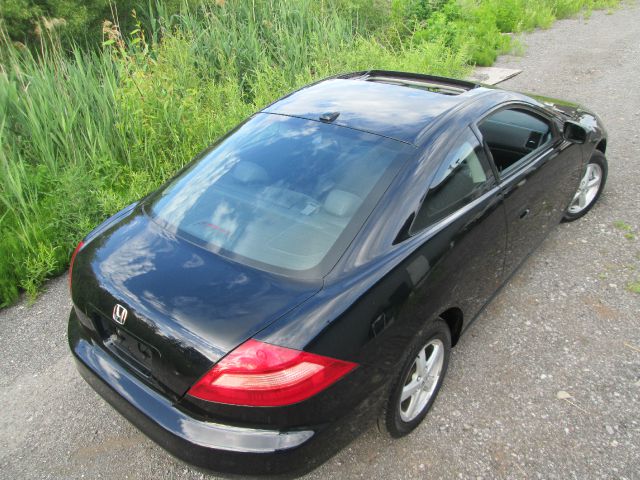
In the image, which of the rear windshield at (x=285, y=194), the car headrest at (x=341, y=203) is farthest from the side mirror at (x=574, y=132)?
the car headrest at (x=341, y=203)

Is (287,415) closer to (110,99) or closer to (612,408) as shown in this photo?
(612,408)

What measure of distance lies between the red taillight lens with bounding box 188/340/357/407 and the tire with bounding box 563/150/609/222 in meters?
3.12

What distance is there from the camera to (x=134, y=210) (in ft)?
8.87

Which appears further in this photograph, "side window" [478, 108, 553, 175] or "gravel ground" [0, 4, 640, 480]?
"side window" [478, 108, 553, 175]

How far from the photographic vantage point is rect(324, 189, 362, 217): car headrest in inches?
87.5

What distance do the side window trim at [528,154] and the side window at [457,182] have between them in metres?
0.05

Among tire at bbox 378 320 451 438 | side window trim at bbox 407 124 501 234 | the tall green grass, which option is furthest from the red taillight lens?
the tall green grass

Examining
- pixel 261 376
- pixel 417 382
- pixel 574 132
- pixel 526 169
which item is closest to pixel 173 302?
pixel 261 376

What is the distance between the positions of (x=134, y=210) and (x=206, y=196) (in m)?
0.47

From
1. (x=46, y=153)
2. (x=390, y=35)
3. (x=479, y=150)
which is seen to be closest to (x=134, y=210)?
(x=479, y=150)

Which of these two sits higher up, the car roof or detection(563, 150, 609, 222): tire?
the car roof

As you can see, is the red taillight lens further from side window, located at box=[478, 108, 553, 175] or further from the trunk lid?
side window, located at box=[478, 108, 553, 175]

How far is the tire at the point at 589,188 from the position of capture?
4.12 metres

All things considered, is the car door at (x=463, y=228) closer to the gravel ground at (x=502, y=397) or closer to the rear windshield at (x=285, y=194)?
the rear windshield at (x=285, y=194)
